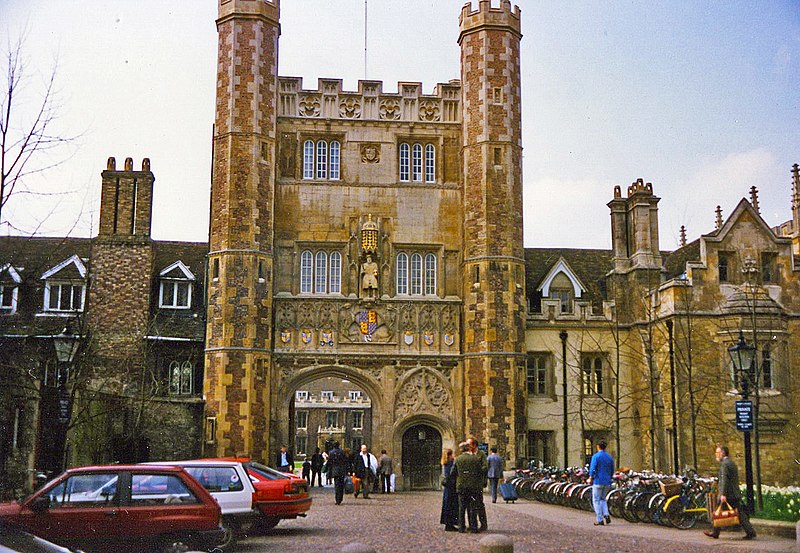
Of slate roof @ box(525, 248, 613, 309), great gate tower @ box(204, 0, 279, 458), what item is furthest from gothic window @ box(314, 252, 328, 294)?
slate roof @ box(525, 248, 613, 309)

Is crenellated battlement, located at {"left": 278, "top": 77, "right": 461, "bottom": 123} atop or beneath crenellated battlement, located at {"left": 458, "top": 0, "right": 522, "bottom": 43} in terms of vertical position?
beneath

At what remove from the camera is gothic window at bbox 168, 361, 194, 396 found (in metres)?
36.7

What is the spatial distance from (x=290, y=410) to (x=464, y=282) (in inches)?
311

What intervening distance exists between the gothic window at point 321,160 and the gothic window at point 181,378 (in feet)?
26.3

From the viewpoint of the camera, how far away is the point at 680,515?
2055cm

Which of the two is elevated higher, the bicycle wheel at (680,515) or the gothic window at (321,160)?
the gothic window at (321,160)

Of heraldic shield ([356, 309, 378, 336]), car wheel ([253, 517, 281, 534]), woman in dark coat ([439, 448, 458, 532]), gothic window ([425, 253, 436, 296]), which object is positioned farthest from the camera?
gothic window ([425, 253, 436, 296])

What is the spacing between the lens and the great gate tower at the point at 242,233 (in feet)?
109

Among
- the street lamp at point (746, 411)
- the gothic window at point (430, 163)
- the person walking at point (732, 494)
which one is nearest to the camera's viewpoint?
the person walking at point (732, 494)

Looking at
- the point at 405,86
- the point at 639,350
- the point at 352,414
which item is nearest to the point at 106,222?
the point at 405,86

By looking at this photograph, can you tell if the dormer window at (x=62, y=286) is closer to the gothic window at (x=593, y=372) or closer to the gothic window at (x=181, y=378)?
the gothic window at (x=181, y=378)

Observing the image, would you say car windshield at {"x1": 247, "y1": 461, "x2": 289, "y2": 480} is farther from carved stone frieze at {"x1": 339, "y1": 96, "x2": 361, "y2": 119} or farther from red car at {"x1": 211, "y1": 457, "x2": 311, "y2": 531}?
carved stone frieze at {"x1": 339, "y1": 96, "x2": 361, "y2": 119}

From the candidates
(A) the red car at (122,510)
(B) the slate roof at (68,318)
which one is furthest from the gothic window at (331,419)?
(A) the red car at (122,510)

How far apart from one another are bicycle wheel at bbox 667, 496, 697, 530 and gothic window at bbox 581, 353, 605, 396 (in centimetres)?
1651
